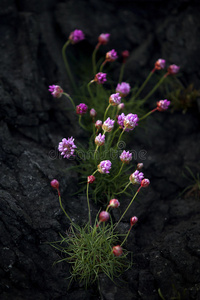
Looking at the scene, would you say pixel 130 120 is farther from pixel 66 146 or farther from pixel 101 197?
pixel 101 197

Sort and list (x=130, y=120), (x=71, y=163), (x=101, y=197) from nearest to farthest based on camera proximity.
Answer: (x=130, y=120) → (x=101, y=197) → (x=71, y=163)

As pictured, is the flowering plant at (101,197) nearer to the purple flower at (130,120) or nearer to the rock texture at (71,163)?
the purple flower at (130,120)

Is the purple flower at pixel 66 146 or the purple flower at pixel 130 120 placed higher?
the purple flower at pixel 130 120

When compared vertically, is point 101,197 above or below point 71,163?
below

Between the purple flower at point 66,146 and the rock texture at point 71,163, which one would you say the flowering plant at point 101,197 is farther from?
the rock texture at point 71,163

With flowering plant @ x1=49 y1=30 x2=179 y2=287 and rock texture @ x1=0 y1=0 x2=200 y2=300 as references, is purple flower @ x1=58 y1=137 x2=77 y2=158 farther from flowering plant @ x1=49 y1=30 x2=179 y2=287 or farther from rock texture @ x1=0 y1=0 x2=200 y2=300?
rock texture @ x1=0 y1=0 x2=200 y2=300

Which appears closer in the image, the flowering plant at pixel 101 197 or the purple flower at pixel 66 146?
the flowering plant at pixel 101 197

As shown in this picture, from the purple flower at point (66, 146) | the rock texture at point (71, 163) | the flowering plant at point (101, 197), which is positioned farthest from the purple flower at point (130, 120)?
the rock texture at point (71, 163)

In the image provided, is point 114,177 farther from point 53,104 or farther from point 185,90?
point 185,90

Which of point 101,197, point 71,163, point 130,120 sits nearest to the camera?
point 130,120

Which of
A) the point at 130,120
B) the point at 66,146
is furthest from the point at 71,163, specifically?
the point at 130,120
